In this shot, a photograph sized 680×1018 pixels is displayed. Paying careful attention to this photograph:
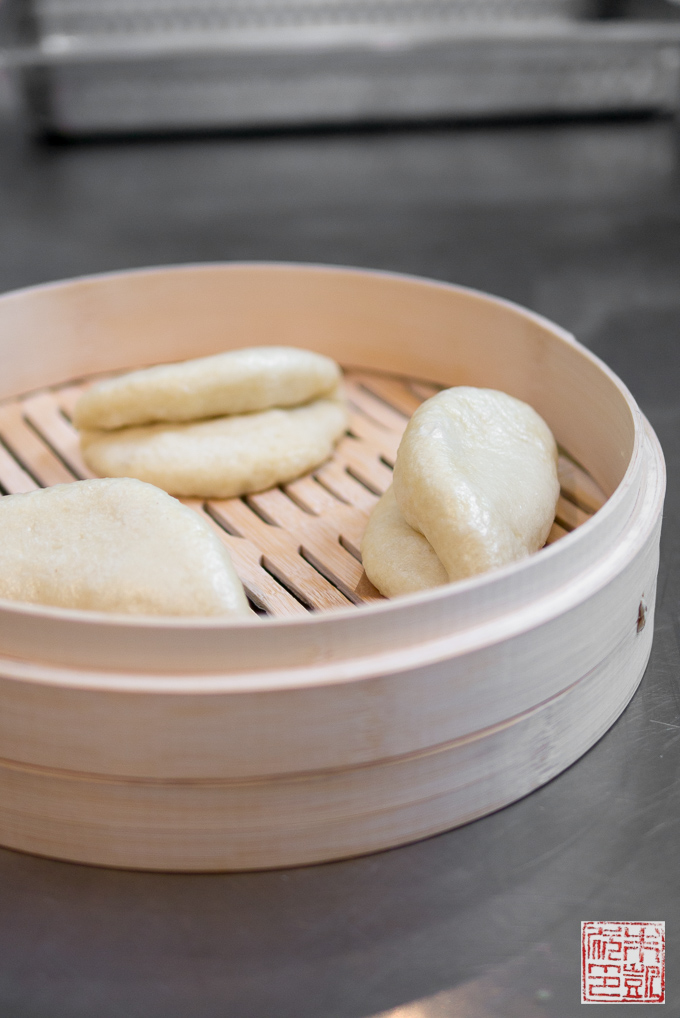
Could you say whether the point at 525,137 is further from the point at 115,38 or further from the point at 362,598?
the point at 362,598

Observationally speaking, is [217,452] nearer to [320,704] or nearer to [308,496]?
[308,496]

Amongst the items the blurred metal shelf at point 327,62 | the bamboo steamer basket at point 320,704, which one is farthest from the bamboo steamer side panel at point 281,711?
the blurred metal shelf at point 327,62

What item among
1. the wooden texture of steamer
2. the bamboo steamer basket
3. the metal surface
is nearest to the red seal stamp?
the metal surface

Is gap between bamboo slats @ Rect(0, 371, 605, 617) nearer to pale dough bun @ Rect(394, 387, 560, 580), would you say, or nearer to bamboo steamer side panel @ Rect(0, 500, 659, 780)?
pale dough bun @ Rect(394, 387, 560, 580)

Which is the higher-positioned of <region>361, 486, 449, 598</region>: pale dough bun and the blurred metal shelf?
the blurred metal shelf

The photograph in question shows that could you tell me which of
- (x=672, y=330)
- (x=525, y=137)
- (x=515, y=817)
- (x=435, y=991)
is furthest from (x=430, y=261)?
(x=435, y=991)
